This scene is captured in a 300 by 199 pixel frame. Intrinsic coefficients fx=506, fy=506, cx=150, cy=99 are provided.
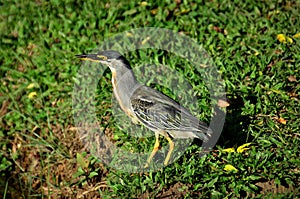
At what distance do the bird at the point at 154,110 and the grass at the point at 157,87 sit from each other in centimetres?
31

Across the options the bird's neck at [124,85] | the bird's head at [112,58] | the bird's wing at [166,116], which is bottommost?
the bird's wing at [166,116]

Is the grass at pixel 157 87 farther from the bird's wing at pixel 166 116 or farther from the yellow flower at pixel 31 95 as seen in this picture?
the bird's wing at pixel 166 116

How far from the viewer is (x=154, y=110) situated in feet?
14.8

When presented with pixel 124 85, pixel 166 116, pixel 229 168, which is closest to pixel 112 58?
pixel 124 85

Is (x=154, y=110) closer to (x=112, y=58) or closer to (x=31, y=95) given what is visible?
(x=112, y=58)

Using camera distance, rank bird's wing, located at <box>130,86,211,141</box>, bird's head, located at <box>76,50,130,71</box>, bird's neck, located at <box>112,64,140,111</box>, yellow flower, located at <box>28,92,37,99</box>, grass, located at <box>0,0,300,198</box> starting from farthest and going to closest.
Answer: yellow flower, located at <box>28,92,37,99</box>, bird's head, located at <box>76,50,130,71</box>, bird's neck, located at <box>112,64,140,111</box>, grass, located at <box>0,0,300,198</box>, bird's wing, located at <box>130,86,211,141</box>

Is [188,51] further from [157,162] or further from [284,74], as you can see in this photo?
[157,162]

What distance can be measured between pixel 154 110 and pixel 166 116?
0.40ft

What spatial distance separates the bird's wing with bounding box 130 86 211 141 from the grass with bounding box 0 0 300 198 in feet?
1.19

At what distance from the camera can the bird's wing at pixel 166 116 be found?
446 centimetres

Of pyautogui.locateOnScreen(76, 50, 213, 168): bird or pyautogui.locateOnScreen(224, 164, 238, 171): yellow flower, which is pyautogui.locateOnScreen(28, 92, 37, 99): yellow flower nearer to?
pyautogui.locateOnScreen(76, 50, 213, 168): bird

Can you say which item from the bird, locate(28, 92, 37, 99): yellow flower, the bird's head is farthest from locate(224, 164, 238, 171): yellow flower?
locate(28, 92, 37, 99): yellow flower

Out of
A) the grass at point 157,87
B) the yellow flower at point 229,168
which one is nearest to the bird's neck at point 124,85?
the grass at point 157,87

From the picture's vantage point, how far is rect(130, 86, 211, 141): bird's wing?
14.6ft
